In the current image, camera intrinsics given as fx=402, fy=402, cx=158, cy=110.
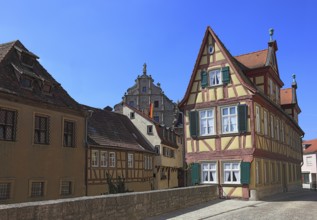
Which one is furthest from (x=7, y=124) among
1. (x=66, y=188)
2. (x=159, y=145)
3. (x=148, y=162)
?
(x=159, y=145)

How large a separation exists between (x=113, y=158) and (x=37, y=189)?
10.2m

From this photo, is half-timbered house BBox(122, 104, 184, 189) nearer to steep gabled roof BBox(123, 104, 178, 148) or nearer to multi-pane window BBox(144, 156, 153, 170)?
steep gabled roof BBox(123, 104, 178, 148)

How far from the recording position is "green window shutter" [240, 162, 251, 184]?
22.0 meters

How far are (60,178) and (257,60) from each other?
49.5 feet

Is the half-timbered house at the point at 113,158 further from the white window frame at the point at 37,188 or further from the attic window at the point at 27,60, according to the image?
the white window frame at the point at 37,188

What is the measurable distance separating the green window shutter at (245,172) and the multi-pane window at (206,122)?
A: 9.82 feet

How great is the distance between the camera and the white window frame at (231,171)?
22.7 m

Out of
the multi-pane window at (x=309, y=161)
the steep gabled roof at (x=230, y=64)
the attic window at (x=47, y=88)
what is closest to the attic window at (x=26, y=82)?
the attic window at (x=47, y=88)

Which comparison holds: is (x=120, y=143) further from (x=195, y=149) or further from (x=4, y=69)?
(x=4, y=69)

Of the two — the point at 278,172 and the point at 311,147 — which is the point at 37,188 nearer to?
the point at 278,172

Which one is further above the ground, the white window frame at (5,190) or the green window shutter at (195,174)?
the green window shutter at (195,174)

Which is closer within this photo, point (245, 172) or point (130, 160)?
point (245, 172)

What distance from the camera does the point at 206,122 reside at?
2455cm

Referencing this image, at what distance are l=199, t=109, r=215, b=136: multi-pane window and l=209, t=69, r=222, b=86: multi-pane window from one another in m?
1.71
